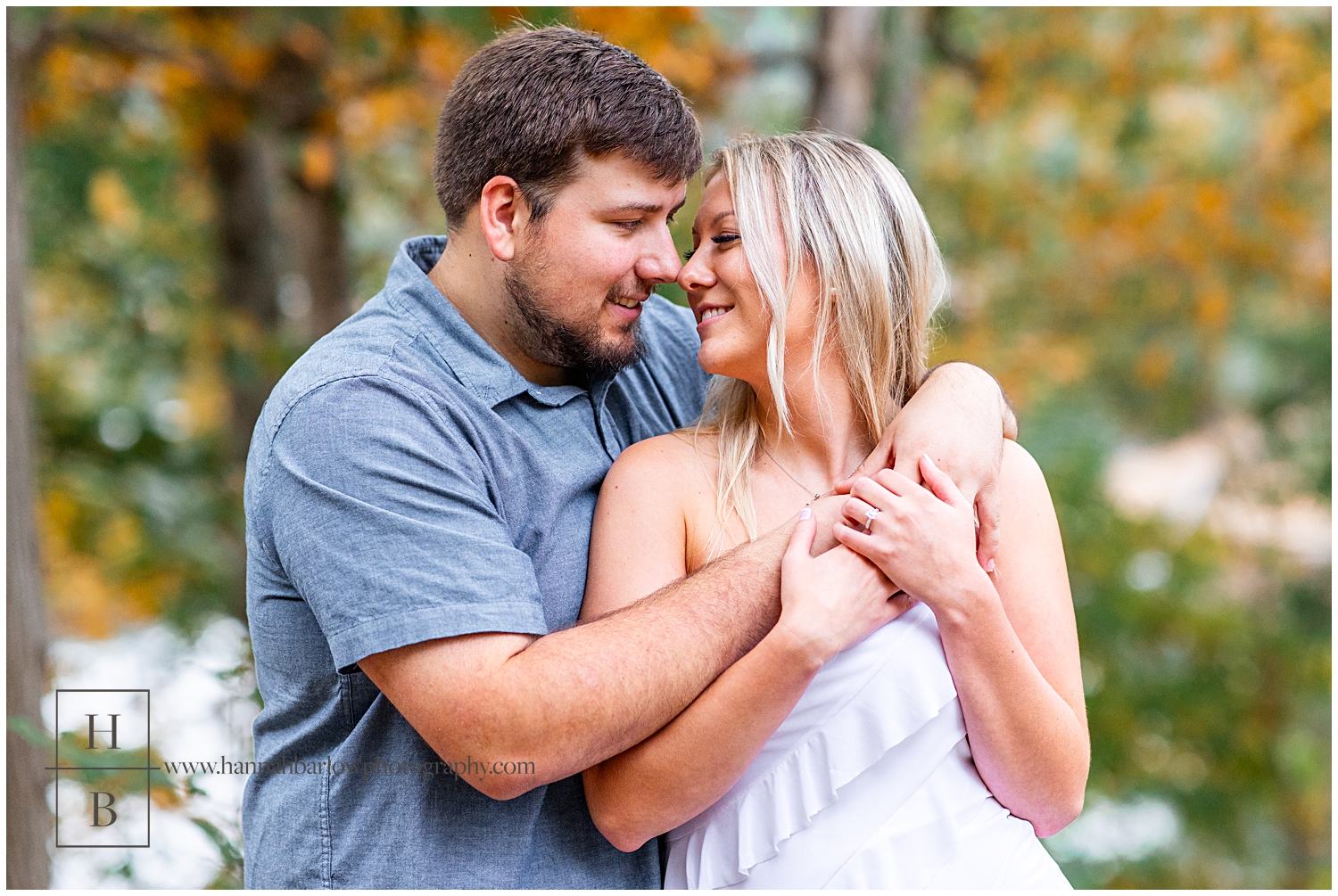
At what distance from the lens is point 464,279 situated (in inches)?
82.7

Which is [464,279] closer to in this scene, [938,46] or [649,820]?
[649,820]

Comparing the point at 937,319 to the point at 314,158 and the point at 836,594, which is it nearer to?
the point at 836,594

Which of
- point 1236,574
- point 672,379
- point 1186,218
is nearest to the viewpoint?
point 672,379

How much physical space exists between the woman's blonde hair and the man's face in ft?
0.56

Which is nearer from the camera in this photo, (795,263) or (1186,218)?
(795,263)

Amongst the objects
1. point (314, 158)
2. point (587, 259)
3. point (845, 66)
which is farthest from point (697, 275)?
point (314, 158)

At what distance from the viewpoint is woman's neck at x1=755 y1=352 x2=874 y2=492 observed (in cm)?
210

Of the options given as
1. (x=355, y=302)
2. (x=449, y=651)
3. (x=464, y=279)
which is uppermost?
(x=464, y=279)

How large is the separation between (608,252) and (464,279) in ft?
0.91

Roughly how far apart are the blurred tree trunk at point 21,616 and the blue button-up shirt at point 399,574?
31.0 inches

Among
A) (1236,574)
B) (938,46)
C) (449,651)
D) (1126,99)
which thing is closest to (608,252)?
(449,651)

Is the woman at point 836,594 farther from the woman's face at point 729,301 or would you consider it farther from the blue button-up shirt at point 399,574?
the blue button-up shirt at point 399,574

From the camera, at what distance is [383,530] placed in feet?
5.37

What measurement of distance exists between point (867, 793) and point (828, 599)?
1.23ft
